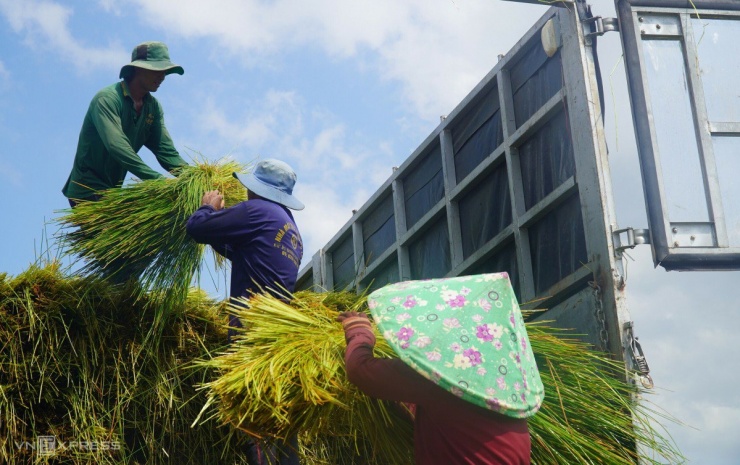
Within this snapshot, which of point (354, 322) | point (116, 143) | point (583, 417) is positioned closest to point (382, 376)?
point (354, 322)

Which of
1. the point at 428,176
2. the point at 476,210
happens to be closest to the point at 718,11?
the point at 476,210

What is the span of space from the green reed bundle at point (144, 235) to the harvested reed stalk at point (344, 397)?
1.47ft

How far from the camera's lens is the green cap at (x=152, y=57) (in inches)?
179

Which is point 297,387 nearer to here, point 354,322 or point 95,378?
point 354,322

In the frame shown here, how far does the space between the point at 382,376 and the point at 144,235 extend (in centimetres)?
162

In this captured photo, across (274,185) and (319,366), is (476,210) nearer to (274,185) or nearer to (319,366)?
(274,185)

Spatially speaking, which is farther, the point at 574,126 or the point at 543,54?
the point at 543,54

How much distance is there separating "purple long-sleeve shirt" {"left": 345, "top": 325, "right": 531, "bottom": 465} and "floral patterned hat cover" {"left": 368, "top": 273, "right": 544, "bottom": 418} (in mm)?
63

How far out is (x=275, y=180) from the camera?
4078mm

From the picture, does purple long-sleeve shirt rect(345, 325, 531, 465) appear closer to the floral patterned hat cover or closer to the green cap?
the floral patterned hat cover

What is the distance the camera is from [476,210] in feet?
17.5

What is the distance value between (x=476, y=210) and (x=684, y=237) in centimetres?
142

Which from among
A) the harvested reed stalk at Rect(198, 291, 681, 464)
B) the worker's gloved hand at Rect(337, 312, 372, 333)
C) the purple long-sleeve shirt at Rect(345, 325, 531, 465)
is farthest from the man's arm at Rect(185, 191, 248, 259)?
the purple long-sleeve shirt at Rect(345, 325, 531, 465)

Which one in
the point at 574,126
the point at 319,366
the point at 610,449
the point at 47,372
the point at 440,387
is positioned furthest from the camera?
the point at 574,126
